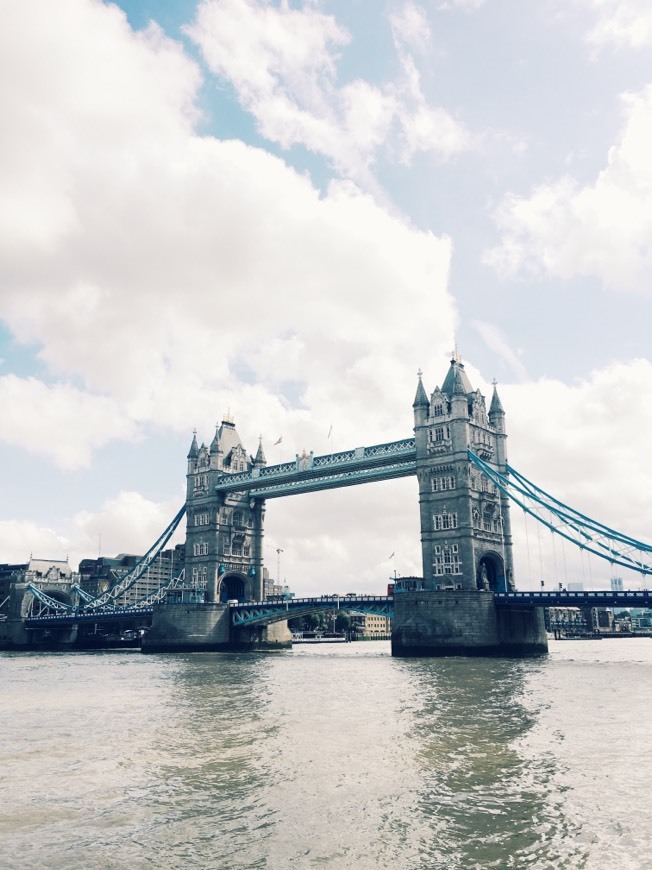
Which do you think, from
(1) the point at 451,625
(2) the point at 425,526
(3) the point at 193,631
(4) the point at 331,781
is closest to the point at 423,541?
(2) the point at 425,526

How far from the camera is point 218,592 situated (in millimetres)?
100375

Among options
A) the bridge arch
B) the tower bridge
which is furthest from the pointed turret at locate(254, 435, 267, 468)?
the bridge arch

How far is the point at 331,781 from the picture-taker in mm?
19219

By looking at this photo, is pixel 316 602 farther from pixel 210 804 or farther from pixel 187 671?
pixel 210 804

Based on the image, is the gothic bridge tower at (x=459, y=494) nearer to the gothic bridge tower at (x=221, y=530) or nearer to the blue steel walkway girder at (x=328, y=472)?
the blue steel walkway girder at (x=328, y=472)

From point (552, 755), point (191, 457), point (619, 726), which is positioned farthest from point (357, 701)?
point (191, 457)

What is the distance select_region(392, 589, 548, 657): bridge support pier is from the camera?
66.7 metres

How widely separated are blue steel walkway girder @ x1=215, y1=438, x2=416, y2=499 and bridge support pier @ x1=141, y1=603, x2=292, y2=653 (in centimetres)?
1778

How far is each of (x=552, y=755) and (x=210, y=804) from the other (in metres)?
11.0

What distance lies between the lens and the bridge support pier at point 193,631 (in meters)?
89.3

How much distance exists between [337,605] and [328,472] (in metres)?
17.6

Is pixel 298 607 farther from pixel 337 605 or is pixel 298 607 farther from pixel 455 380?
pixel 455 380

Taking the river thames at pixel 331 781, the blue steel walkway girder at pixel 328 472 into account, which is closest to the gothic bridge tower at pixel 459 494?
the blue steel walkway girder at pixel 328 472

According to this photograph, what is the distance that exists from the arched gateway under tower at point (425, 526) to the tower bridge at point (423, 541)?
0.14m
